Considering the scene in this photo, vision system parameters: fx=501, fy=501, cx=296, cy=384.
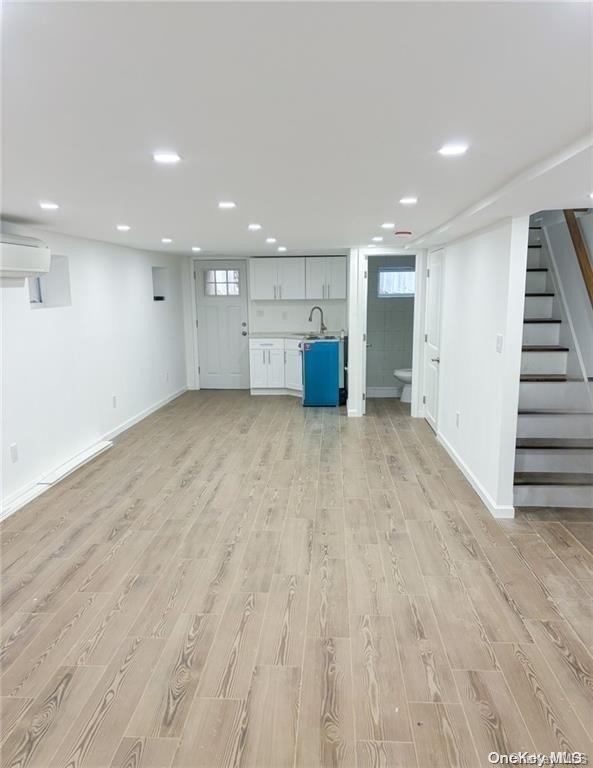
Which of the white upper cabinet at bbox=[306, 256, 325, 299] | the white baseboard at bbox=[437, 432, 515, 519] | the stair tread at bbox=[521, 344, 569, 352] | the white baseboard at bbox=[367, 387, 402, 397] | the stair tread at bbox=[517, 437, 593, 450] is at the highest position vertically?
the white upper cabinet at bbox=[306, 256, 325, 299]

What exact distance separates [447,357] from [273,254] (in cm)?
358

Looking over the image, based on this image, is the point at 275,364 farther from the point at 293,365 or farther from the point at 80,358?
the point at 80,358

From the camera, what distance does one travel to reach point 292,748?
5.90 feet

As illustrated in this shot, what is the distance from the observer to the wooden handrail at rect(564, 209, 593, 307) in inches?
145

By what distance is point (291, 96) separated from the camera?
1.38 metres

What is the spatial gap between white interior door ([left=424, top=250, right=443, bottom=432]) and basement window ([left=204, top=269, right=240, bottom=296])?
3285 mm

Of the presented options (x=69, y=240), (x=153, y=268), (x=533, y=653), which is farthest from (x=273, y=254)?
(x=533, y=653)

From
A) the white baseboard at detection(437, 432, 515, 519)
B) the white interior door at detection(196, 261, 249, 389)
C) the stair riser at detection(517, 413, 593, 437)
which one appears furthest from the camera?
the white interior door at detection(196, 261, 249, 389)

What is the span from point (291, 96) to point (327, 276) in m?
6.39

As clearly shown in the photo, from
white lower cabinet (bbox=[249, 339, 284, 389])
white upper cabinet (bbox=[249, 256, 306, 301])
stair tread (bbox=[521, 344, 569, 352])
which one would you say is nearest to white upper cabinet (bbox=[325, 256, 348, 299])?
white upper cabinet (bbox=[249, 256, 306, 301])

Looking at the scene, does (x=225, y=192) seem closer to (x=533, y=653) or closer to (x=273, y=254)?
(x=533, y=653)

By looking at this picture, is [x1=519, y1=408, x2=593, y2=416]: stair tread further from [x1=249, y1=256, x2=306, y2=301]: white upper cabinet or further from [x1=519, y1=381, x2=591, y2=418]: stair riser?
[x1=249, y1=256, x2=306, y2=301]: white upper cabinet

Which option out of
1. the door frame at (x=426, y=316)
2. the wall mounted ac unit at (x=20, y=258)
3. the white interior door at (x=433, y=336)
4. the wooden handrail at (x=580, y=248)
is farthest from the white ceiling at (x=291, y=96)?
the white interior door at (x=433, y=336)

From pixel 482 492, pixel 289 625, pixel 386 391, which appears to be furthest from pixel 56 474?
pixel 386 391
